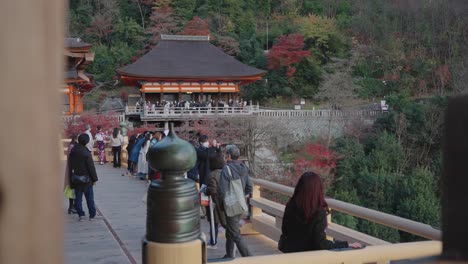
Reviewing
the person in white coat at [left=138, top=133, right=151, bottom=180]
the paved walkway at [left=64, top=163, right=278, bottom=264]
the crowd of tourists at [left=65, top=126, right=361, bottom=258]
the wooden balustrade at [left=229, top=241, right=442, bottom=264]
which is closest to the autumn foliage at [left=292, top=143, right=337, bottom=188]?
the person in white coat at [left=138, top=133, right=151, bottom=180]

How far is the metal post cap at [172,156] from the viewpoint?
213cm

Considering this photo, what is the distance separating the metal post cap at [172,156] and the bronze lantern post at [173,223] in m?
0.02

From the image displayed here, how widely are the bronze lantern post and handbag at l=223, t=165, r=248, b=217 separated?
2.24 m

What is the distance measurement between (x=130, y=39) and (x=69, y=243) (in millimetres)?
33274

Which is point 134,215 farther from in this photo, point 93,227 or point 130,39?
point 130,39

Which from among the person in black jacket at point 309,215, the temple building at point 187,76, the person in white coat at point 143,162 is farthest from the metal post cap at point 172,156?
the temple building at point 187,76

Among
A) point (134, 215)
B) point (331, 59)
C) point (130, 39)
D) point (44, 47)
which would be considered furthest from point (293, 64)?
point (44, 47)

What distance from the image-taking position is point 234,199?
4.32 m

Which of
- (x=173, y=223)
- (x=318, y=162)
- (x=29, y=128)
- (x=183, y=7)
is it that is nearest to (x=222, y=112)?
(x=318, y=162)

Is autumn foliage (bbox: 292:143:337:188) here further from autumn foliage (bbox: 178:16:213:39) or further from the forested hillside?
autumn foliage (bbox: 178:16:213:39)

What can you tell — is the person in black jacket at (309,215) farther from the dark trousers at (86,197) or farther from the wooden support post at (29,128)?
the dark trousers at (86,197)

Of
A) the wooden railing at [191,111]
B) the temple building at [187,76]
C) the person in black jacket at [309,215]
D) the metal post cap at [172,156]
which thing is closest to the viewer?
the metal post cap at [172,156]

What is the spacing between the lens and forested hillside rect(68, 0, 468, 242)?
16.8 m

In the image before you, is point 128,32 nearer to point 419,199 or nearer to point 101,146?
point 101,146
